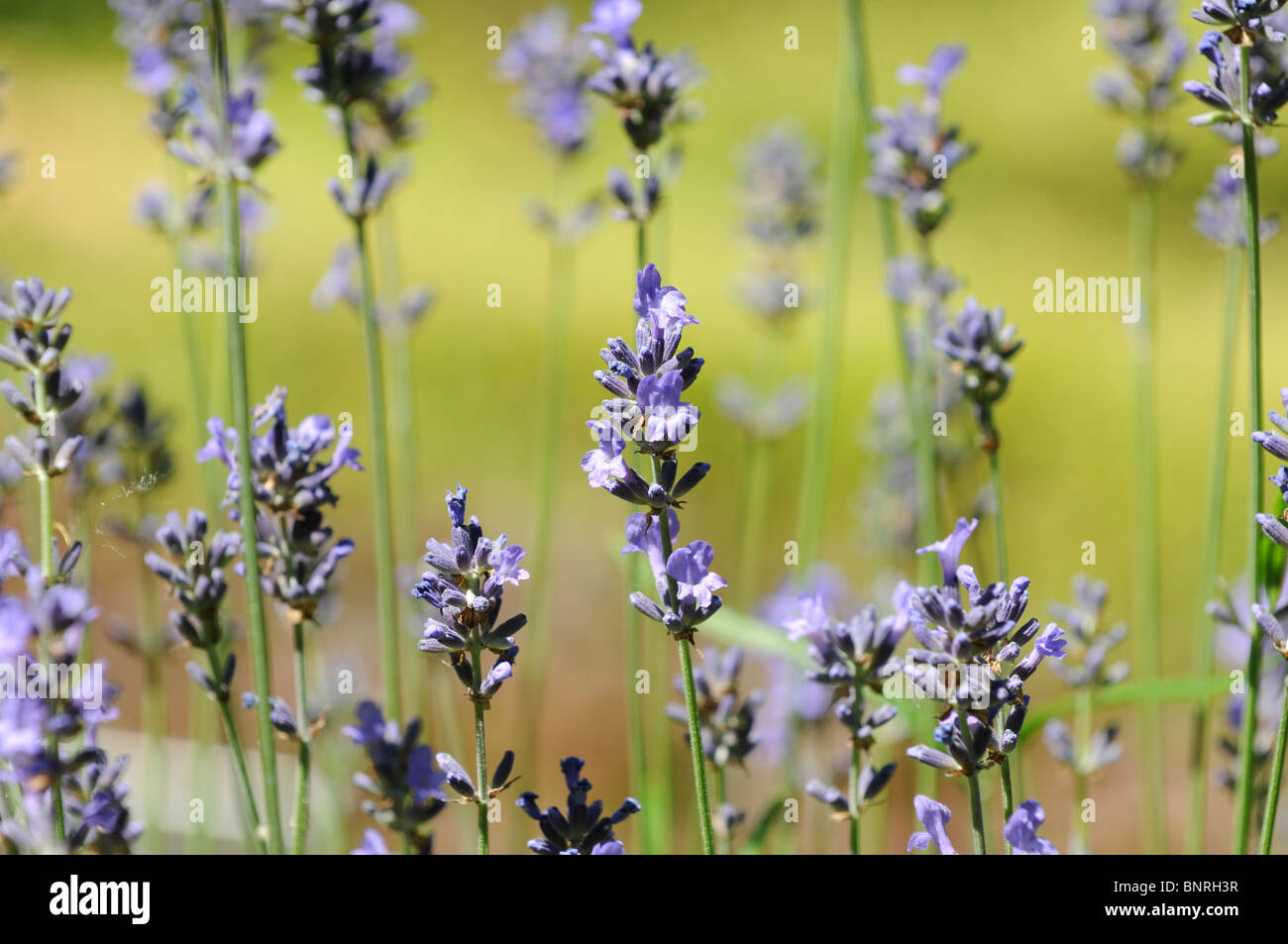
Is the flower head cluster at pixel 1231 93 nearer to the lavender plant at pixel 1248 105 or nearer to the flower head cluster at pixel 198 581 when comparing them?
the lavender plant at pixel 1248 105

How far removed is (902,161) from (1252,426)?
0.75 metres

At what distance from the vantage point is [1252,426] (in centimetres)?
128

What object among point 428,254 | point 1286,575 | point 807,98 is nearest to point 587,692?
point 1286,575

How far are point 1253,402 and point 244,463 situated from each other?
1170mm

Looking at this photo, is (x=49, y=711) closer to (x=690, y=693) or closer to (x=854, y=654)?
(x=690, y=693)

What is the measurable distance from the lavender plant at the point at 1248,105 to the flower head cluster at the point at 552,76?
168cm

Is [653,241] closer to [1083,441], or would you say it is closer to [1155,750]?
[1083,441]

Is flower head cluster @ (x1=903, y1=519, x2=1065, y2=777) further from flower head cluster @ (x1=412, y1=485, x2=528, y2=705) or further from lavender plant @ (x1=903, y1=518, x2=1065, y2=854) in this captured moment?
flower head cluster @ (x1=412, y1=485, x2=528, y2=705)

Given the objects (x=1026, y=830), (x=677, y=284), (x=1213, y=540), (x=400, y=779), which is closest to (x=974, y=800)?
(x=1026, y=830)

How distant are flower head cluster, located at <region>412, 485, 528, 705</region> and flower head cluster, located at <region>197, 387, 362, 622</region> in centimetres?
23

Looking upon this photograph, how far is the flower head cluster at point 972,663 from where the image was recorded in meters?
1.10

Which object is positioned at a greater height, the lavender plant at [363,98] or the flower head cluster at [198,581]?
the lavender plant at [363,98]

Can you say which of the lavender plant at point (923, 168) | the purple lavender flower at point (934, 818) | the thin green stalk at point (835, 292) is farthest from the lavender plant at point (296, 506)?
the thin green stalk at point (835, 292)

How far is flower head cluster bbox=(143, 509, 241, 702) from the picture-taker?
51.1 inches
